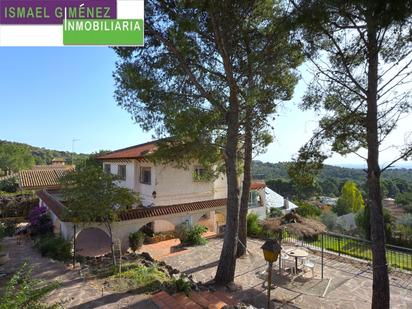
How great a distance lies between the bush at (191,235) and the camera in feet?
54.5

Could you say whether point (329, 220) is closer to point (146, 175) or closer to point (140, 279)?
point (146, 175)

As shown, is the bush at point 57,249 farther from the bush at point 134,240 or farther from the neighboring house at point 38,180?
the neighboring house at point 38,180

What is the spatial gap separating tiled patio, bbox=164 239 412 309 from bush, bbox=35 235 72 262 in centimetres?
426

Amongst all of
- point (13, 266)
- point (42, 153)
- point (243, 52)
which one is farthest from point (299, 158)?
point (42, 153)

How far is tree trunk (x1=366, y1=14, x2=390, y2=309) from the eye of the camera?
8102mm

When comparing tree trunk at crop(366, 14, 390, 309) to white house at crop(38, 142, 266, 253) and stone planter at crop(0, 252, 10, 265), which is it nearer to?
white house at crop(38, 142, 266, 253)

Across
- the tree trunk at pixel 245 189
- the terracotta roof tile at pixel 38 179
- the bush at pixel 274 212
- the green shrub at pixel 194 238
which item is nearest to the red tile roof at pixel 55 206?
the green shrub at pixel 194 238

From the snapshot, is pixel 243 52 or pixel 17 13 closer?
pixel 17 13

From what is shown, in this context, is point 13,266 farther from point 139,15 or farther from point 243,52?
point 243,52

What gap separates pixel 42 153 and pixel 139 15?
108111mm

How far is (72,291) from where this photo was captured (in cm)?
858

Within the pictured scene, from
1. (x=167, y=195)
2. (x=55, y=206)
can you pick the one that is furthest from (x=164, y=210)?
(x=55, y=206)

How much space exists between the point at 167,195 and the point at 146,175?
2.05 metres

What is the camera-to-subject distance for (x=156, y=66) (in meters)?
10.9
